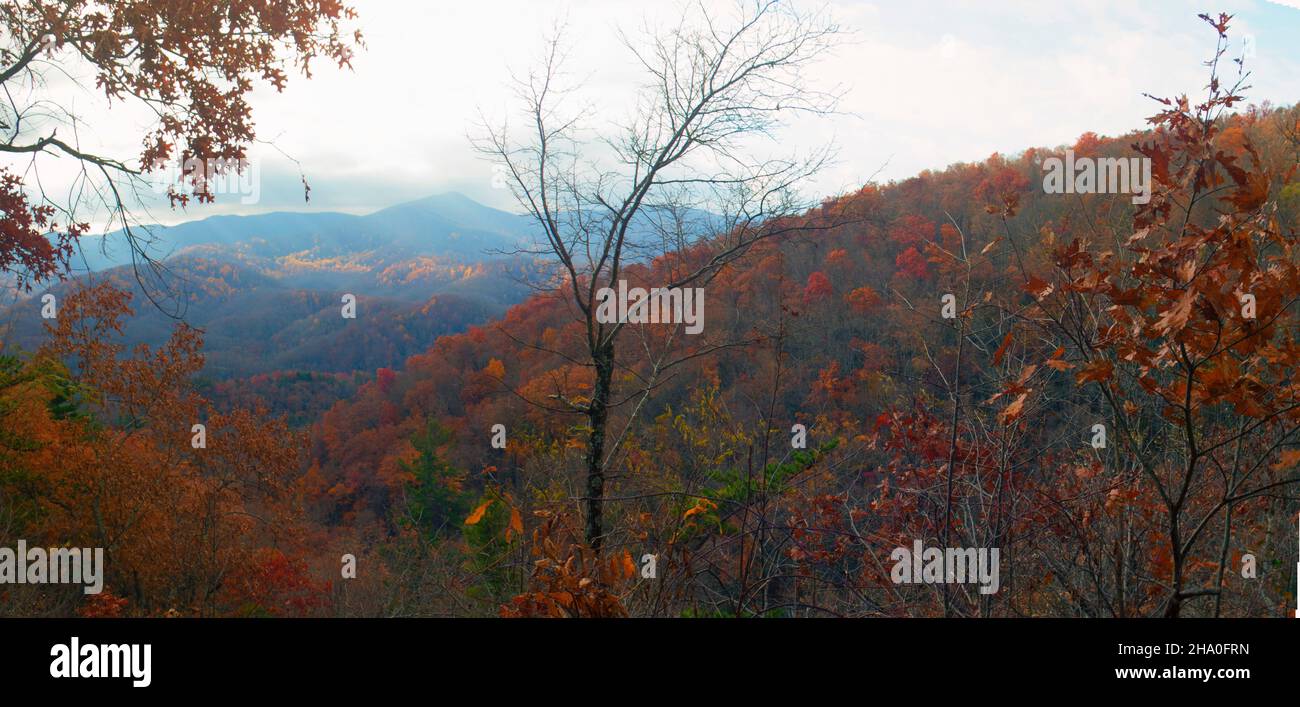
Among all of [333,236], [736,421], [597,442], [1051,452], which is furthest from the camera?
[333,236]

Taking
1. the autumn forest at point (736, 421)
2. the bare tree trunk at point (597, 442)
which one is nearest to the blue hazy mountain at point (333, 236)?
the autumn forest at point (736, 421)

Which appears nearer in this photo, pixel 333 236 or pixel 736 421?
pixel 736 421

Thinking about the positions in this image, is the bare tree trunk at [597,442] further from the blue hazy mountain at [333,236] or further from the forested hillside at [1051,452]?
the blue hazy mountain at [333,236]

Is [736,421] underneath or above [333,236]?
underneath

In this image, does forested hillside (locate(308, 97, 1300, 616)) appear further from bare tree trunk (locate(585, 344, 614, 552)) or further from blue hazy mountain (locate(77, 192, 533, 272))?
blue hazy mountain (locate(77, 192, 533, 272))

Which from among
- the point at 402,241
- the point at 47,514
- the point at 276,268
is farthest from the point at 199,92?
the point at 402,241

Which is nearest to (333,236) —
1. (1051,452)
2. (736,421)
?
(736,421)

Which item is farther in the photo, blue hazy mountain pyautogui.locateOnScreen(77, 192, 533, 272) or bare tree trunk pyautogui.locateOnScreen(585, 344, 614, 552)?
blue hazy mountain pyautogui.locateOnScreen(77, 192, 533, 272)

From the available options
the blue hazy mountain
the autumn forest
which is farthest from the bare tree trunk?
the blue hazy mountain

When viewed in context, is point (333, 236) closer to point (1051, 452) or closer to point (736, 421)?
point (736, 421)

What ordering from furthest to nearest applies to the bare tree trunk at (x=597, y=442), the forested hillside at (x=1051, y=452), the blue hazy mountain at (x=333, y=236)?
the blue hazy mountain at (x=333, y=236) → the bare tree trunk at (x=597, y=442) → the forested hillside at (x=1051, y=452)
